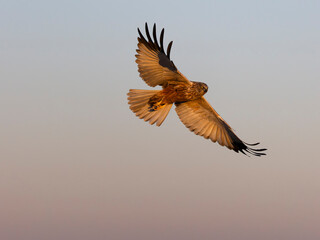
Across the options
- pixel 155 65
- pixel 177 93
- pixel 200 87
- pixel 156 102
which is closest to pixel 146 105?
pixel 156 102

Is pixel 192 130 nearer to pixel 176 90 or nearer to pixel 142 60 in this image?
pixel 176 90

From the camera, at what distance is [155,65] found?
13.9 metres

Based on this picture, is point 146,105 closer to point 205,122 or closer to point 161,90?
point 161,90

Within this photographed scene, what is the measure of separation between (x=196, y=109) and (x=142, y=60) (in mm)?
2080

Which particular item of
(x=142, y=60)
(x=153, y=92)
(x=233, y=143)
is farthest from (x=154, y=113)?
(x=233, y=143)

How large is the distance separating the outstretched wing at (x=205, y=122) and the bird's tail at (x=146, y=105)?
2.95 feet

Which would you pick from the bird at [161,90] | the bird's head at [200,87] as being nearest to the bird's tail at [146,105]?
the bird at [161,90]

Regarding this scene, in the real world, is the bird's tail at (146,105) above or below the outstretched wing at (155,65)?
below

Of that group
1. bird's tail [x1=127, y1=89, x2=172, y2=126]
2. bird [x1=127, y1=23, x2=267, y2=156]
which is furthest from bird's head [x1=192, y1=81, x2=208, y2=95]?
bird's tail [x1=127, y1=89, x2=172, y2=126]

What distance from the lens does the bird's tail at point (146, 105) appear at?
45.8ft

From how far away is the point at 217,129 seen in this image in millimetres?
14711

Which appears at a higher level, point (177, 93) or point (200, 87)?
point (200, 87)

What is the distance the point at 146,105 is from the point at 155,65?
107 cm

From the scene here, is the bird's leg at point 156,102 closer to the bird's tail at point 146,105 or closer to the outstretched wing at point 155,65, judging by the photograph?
the bird's tail at point 146,105
